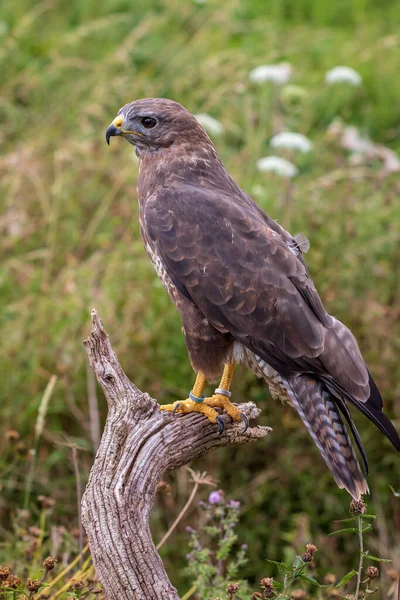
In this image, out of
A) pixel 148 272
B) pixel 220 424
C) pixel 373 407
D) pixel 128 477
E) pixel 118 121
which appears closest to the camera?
pixel 128 477

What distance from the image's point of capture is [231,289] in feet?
11.9

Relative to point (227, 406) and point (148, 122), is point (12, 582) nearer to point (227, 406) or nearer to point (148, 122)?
point (227, 406)

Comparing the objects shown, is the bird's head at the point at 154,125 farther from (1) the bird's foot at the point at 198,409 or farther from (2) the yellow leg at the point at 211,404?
(1) the bird's foot at the point at 198,409

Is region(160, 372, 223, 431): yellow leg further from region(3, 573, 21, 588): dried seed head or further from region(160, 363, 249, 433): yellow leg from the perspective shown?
region(3, 573, 21, 588): dried seed head

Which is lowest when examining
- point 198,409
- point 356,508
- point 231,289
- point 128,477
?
point 356,508

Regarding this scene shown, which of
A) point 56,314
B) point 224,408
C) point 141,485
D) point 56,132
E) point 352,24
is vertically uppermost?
point 352,24

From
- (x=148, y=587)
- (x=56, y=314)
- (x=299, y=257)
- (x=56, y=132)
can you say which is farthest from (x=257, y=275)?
(x=56, y=132)

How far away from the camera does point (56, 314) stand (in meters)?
5.42

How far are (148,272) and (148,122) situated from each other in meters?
1.68

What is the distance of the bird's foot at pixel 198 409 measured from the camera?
11.8 ft

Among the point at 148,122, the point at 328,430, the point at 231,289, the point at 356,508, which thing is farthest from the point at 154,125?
the point at 356,508

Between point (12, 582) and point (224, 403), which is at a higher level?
point (224, 403)

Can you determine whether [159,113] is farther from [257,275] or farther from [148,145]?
[257,275]

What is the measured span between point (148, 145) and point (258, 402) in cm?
186
